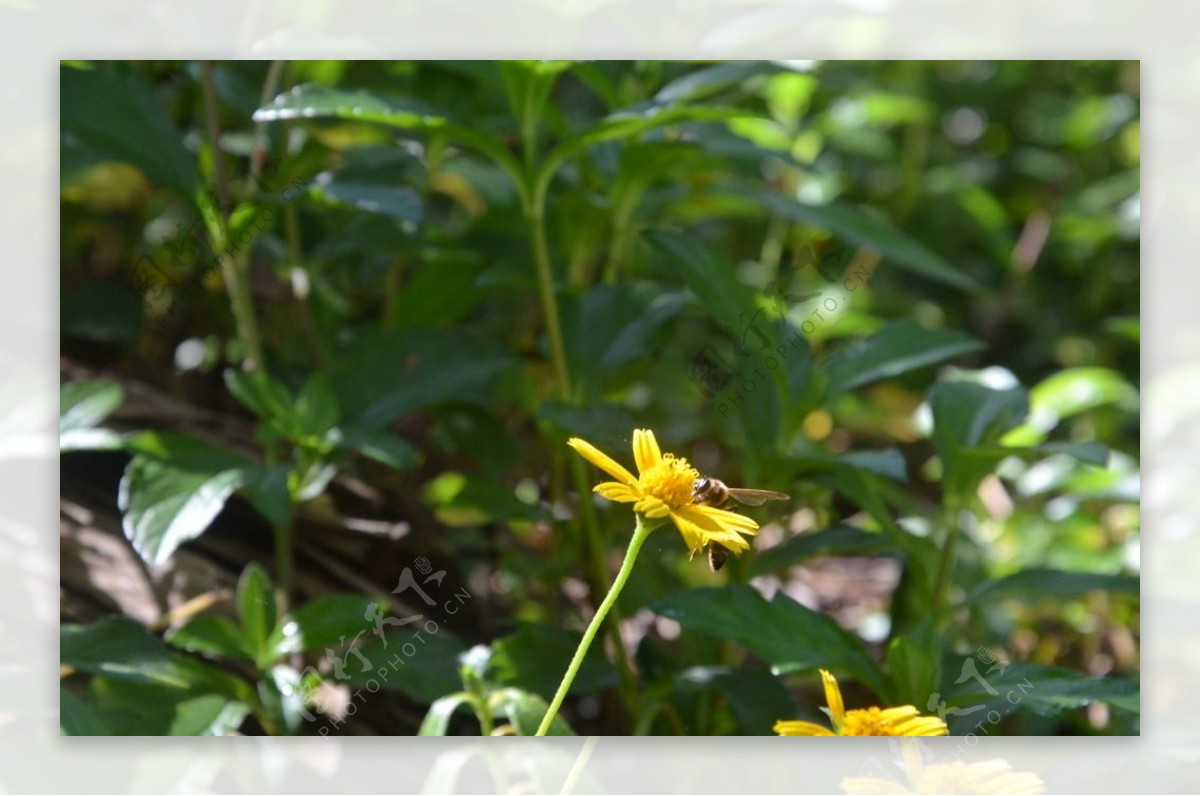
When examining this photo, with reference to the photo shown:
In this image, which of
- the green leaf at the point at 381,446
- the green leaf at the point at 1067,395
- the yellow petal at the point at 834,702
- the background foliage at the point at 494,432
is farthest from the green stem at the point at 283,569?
the green leaf at the point at 1067,395


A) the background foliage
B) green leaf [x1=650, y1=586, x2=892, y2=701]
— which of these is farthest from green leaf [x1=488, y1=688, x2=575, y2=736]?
green leaf [x1=650, y1=586, x2=892, y2=701]

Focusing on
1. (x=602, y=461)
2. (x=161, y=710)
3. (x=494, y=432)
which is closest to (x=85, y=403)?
(x=161, y=710)

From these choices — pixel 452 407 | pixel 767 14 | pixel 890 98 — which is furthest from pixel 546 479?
pixel 890 98

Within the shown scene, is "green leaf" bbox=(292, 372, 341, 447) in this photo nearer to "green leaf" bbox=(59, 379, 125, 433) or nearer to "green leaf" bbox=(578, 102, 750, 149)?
"green leaf" bbox=(59, 379, 125, 433)

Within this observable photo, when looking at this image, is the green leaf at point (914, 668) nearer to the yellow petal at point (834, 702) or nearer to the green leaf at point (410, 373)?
the yellow petal at point (834, 702)

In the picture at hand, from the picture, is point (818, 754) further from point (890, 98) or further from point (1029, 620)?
point (890, 98)
